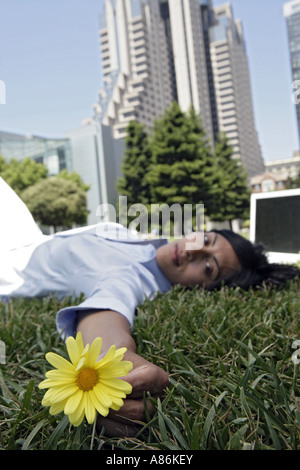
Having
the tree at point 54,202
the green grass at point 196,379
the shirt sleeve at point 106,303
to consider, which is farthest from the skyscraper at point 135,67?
the green grass at point 196,379

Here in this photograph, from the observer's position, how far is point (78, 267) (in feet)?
4.72

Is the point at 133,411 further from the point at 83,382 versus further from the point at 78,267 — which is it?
the point at 78,267

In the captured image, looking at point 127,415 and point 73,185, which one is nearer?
point 127,415

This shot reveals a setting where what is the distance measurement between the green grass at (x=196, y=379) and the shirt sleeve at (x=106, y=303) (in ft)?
0.15

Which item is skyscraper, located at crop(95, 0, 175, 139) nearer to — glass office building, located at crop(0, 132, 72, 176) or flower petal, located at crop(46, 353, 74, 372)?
glass office building, located at crop(0, 132, 72, 176)

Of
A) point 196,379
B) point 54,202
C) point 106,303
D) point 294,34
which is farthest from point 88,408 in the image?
point 54,202

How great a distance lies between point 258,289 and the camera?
1.66 meters

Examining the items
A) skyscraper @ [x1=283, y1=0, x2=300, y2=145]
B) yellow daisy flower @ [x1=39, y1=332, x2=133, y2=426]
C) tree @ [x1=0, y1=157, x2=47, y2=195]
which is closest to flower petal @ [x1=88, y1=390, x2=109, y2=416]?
yellow daisy flower @ [x1=39, y1=332, x2=133, y2=426]

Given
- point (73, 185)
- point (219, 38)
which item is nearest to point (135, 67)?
point (219, 38)

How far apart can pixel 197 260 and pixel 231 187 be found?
19745mm

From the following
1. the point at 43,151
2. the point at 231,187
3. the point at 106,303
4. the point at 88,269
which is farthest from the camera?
the point at 43,151

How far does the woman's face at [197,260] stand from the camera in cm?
158
